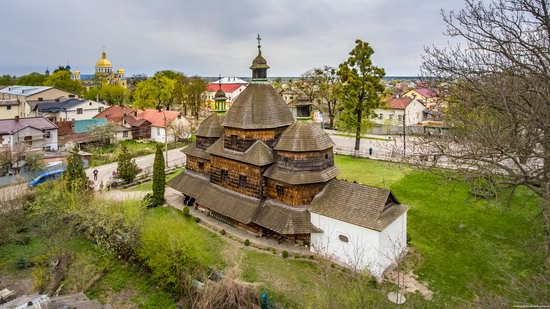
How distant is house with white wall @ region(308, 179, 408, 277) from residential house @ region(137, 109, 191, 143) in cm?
3220

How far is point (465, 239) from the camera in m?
18.8

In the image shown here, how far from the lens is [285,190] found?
754 inches

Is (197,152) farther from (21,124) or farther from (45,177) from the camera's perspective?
(21,124)

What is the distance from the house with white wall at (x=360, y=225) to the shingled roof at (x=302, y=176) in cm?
74

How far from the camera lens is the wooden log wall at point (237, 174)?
20.1 meters

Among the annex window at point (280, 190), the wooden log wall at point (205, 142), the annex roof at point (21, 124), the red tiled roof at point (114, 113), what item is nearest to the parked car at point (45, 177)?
the annex roof at point (21, 124)

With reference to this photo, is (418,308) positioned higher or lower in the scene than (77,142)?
lower

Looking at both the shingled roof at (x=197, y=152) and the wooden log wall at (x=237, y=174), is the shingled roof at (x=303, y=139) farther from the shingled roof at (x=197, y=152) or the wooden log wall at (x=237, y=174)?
the shingled roof at (x=197, y=152)

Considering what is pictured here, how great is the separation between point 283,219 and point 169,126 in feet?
105

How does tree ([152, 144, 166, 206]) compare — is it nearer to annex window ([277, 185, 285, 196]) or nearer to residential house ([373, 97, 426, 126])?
annex window ([277, 185, 285, 196])

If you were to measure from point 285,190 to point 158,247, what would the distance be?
23.4 feet

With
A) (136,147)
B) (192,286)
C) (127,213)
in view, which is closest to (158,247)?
(192,286)

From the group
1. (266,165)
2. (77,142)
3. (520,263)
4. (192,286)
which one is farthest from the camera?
(77,142)

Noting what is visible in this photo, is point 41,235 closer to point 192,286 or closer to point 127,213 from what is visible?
point 127,213
